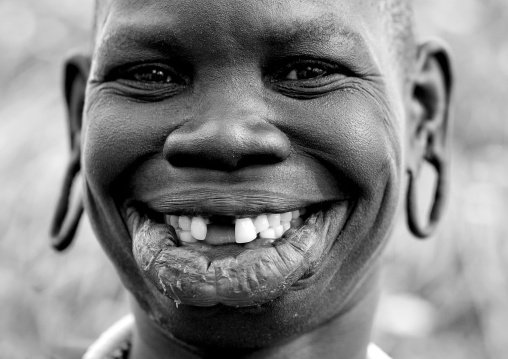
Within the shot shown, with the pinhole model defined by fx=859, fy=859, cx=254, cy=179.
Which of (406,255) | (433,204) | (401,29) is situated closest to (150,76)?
(401,29)

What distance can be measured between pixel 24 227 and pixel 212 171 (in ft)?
13.2

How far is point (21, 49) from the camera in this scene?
661cm

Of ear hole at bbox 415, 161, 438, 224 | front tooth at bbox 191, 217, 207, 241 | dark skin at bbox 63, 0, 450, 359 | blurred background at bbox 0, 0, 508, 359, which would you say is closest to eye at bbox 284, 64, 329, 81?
dark skin at bbox 63, 0, 450, 359

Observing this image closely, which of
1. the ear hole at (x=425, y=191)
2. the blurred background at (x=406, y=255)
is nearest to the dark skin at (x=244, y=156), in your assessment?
the blurred background at (x=406, y=255)

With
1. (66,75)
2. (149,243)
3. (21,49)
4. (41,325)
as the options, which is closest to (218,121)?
(149,243)

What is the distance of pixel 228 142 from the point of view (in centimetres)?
184

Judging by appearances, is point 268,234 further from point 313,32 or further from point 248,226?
point 313,32

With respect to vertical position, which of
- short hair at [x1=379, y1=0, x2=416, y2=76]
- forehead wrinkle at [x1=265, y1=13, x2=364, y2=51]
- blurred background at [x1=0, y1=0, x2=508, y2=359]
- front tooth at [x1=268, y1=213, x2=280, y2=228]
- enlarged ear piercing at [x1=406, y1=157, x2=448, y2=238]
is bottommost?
blurred background at [x1=0, y1=0, x2=508, y2=359]

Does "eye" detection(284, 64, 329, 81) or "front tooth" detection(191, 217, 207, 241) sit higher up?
"eye" detection(284, 64, 329, 81)

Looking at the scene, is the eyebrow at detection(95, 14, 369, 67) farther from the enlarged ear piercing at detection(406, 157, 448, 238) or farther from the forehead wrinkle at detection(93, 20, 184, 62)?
the enlarged ear piercing at detection(406, 157, 448, 238)

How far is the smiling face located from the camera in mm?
1876

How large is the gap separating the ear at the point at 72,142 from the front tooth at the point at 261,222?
85cm

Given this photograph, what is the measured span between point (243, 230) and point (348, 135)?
0.33 meters

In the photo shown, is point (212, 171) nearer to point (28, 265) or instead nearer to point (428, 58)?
point (428, 58)
